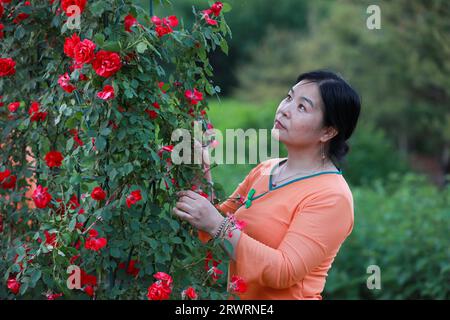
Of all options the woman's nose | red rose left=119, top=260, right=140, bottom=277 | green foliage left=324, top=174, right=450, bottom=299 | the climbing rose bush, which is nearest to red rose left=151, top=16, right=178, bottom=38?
the climbing rose bush

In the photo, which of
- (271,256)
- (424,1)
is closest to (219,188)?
(271,256)

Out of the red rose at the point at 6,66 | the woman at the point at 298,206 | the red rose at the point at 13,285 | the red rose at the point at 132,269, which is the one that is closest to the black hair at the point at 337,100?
the woman at the point at 298,206

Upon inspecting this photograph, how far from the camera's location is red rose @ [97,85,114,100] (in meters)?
1.98

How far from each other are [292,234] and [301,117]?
410 mm

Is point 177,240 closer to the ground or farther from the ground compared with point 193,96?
closer to the ground

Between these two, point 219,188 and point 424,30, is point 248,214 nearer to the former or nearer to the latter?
point 219,188

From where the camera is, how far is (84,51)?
1.99 m

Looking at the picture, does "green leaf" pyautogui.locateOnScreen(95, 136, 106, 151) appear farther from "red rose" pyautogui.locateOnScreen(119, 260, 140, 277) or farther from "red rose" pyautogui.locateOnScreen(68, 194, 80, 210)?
"red rose" pyautogui.locateOnScreen(119, 260, 140, 277)

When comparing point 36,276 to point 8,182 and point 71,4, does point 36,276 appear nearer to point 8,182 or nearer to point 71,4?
point 8,182

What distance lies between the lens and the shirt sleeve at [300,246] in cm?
212

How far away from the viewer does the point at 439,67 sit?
8.82 m

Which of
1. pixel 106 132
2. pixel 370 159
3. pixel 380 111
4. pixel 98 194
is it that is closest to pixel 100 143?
pixel 106 132

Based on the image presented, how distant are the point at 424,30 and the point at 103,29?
7.73 meters

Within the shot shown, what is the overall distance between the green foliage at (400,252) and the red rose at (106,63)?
115 inches
